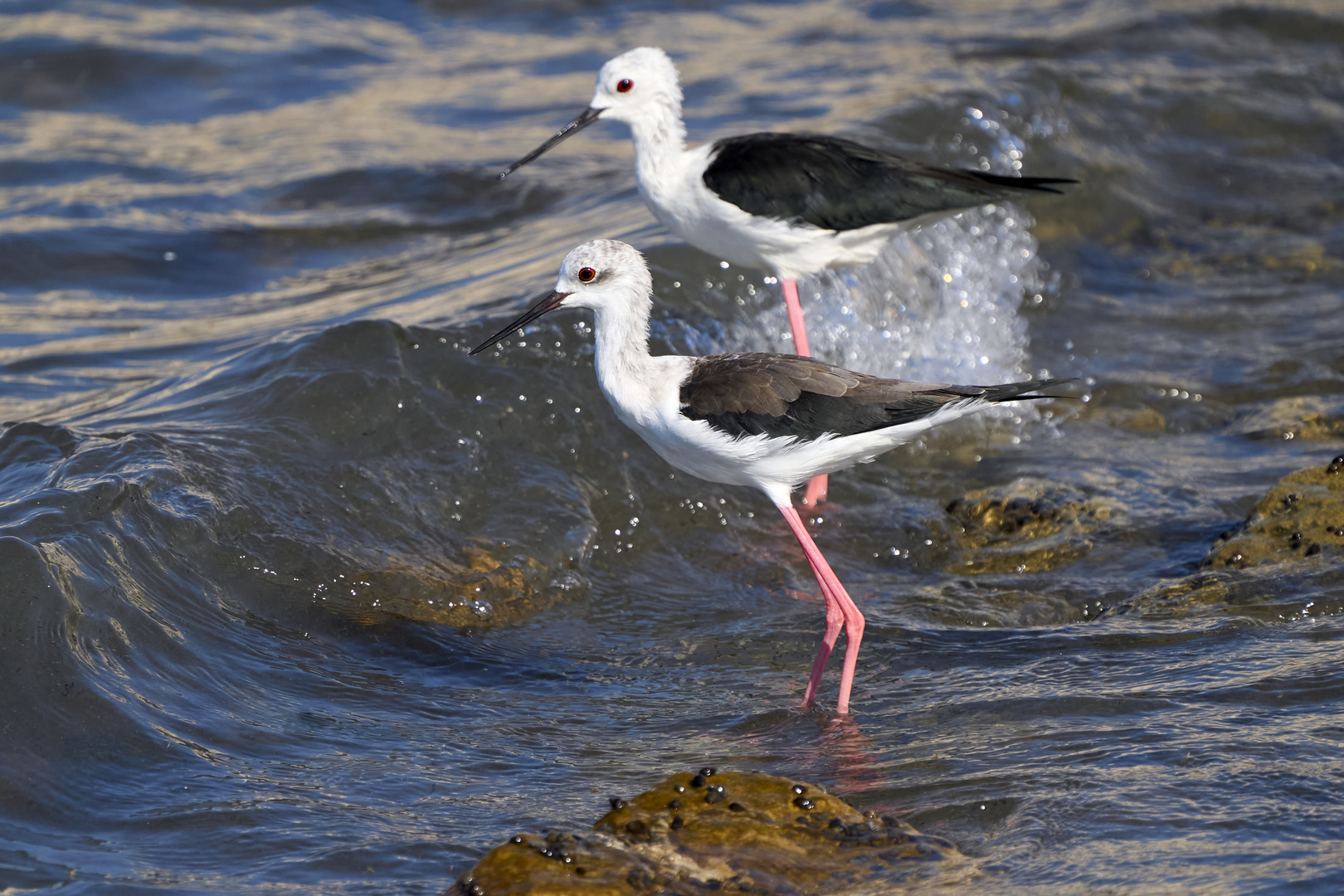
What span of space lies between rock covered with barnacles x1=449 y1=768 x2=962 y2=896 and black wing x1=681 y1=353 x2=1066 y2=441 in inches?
52.1

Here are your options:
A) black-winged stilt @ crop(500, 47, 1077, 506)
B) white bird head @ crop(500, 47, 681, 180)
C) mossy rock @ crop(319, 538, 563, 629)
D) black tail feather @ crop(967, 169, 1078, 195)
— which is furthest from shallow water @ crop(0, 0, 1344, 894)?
black tail feather @ crop(967, 169, 1078, 195)

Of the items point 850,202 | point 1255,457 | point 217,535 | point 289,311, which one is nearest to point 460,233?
point 289,311

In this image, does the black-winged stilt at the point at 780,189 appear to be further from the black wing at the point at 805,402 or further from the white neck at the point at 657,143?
the black wing at the point at 805,402

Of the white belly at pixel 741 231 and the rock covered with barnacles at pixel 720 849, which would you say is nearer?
the rock covered with barnacles at pixel 720 849

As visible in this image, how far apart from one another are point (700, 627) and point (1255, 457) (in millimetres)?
2983

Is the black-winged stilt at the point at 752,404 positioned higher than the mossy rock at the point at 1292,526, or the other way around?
the black-winged stilt at the point at 752,404

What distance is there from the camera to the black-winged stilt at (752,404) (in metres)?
4.43

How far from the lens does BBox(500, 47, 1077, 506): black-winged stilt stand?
20.0ft

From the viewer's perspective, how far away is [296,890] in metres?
3.31

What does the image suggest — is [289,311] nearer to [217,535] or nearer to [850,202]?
[217,535]

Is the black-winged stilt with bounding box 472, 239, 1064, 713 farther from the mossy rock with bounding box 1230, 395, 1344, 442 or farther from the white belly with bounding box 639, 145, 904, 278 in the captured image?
the mossy rock with bounding box 1230, 395, 1344, 442

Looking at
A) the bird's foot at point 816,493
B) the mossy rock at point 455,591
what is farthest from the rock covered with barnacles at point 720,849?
the bird's foot at point 816,493

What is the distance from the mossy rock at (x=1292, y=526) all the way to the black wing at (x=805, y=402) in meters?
1.35

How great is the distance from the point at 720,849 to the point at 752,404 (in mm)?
1646
